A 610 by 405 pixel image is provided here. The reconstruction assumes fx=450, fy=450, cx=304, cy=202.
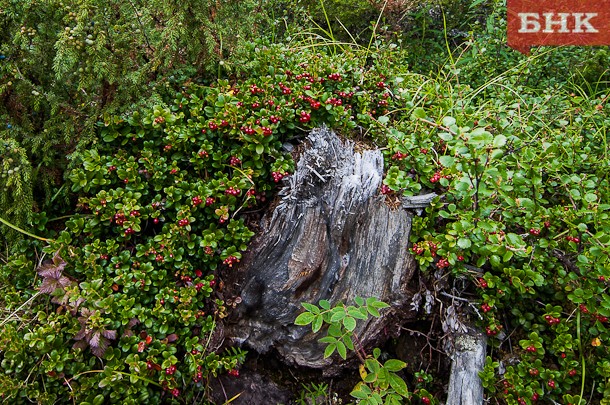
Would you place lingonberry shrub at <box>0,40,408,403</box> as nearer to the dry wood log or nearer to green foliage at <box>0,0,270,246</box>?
green foliage at <box>0,0,270,246</box>

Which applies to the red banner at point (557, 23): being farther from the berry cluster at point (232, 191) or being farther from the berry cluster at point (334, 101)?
the berry cluster at point (232, 191)

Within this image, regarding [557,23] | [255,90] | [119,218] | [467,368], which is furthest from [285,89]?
[557,23]

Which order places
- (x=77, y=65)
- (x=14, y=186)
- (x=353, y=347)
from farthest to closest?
(x=77, y=65) < (x=14, y=186) < (x=353, y=347)

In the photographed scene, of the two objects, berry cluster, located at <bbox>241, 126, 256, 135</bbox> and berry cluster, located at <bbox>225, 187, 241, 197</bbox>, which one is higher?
berry cluster, located at <bbox>241, 126, 256, 135</bbox>

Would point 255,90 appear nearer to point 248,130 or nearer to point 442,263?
point 248,130

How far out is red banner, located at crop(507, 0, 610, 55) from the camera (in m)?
4.21

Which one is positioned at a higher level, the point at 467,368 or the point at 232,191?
the point at 232,191

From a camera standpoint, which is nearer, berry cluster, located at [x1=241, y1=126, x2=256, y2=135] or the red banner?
berry cluster, located at [x1=241, y1=126, x2=256, y2=135]

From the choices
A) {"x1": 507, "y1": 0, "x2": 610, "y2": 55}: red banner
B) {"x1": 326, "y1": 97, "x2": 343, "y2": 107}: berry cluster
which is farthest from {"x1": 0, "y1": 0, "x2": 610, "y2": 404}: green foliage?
{"x1": 507, "y1": 0, "x2": 610, "y2": 55}: red banner

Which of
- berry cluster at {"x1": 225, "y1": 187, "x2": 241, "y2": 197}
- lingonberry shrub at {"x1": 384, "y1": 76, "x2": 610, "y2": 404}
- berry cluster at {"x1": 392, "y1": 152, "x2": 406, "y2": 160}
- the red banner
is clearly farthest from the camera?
the red banner

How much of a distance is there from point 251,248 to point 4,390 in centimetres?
130

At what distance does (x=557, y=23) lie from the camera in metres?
4.29

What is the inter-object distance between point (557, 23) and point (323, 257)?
3545mm

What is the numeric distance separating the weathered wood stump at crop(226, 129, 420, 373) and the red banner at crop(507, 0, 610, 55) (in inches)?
110
